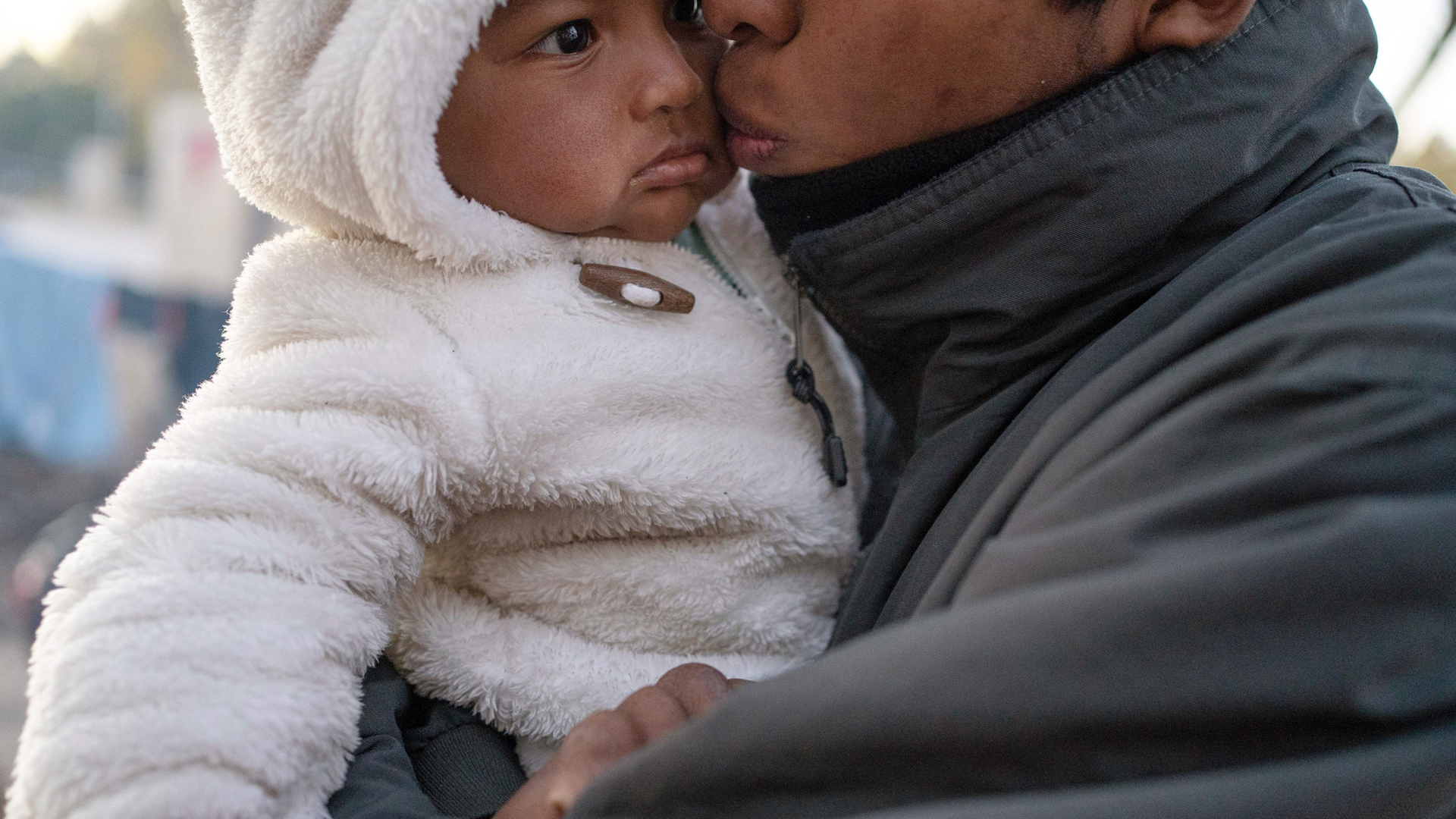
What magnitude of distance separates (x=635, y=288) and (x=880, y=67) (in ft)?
1.25

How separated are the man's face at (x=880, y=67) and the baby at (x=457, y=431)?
97 mm

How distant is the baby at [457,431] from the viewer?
0.90m

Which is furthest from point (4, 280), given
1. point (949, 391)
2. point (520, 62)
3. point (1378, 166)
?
point (1378, 166)

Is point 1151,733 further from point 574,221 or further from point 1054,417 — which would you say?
point 574,221

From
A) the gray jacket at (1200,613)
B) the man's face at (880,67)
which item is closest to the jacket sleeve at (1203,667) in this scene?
the gray jacket at (1200,613)

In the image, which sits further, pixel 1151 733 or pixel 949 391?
pixel 949 391

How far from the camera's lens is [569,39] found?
116 centimetres

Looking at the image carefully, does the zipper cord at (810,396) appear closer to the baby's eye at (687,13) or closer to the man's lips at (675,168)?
the man's lips at (675,168)

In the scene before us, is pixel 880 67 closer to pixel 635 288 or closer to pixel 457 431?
pixel 635 288

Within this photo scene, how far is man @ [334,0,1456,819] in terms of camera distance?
623mm

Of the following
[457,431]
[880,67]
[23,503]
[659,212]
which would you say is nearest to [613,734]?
[457,431]

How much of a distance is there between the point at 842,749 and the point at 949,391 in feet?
1.84

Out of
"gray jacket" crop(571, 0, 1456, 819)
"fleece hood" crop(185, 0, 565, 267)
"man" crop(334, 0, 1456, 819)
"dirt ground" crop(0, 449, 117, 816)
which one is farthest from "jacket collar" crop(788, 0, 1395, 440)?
"dirt ground" crop(0, 449, 117, 816)

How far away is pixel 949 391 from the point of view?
111 centimetres
